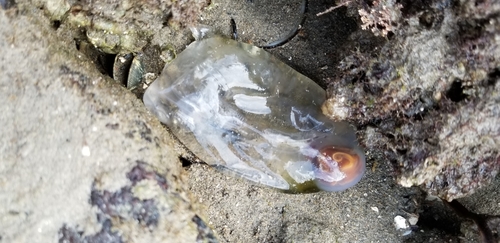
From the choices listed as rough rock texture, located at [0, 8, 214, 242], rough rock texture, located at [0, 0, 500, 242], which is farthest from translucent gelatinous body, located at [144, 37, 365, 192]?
rough rock texture, located at [0, 8, 214, 242]

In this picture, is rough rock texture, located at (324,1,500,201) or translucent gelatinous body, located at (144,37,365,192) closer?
rough rock texture, located at (324,1,500,201)

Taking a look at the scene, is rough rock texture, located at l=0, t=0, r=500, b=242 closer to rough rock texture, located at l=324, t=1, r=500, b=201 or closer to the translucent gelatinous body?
rough rock texture, located at l=324, t=1, r=500, b=201

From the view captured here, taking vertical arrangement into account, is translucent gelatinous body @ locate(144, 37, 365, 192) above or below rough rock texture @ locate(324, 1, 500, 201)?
below

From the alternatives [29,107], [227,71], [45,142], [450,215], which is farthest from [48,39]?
[450,215]

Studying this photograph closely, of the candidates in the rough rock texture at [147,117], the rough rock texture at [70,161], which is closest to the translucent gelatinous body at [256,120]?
the rough rock texture at [147,117]

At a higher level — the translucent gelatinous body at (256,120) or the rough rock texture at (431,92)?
the rough rock texture at (431,92)

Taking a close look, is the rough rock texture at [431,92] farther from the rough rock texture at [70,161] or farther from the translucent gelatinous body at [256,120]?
the rough rock texture at [70,161]
